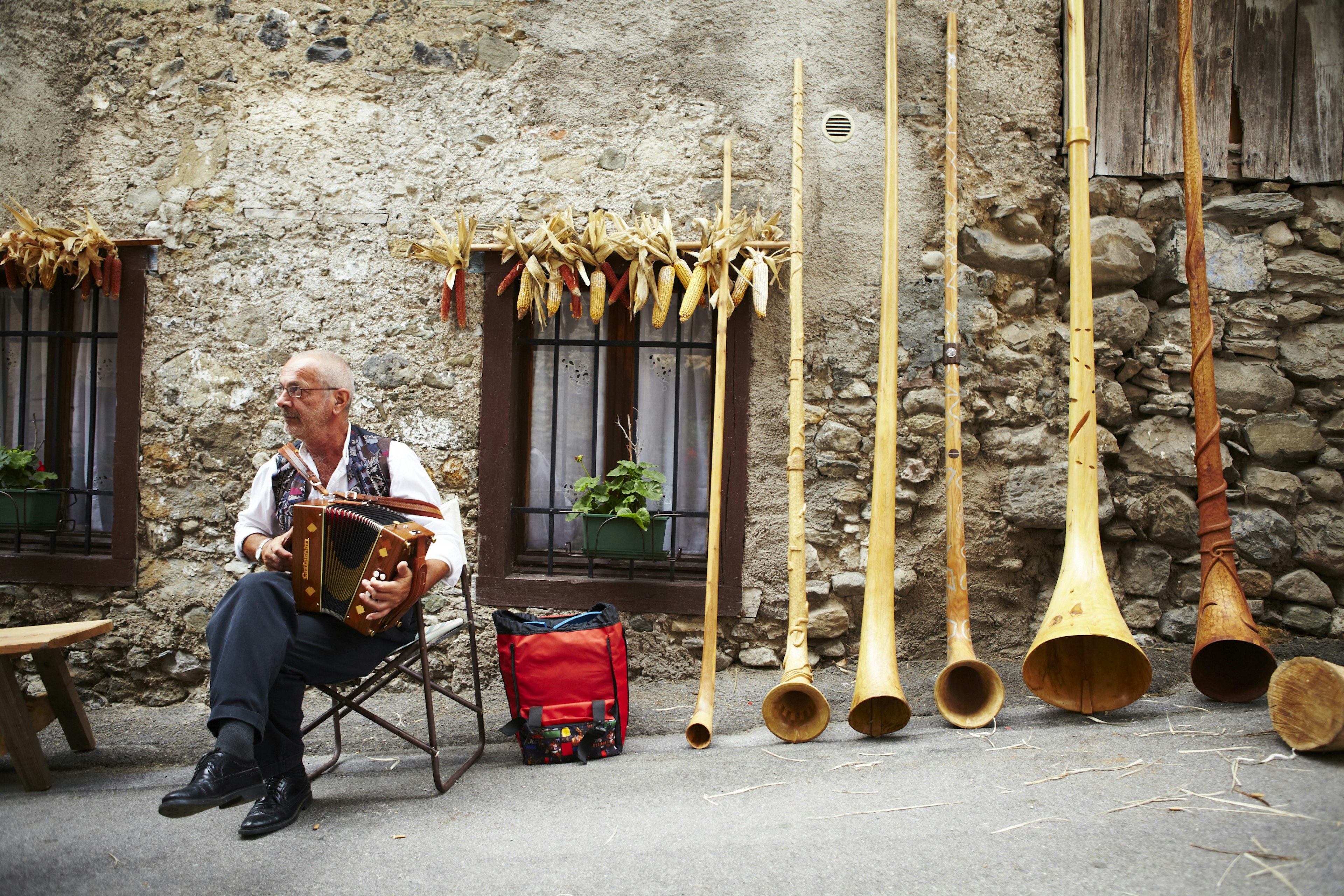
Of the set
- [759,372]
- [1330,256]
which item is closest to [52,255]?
[759,372]

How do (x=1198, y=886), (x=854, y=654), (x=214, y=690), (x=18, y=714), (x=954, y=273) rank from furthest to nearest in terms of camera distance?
1. (x=854, y=654)
2. (x=954, y=273)
3. (x=18, y=714)
4. (x=214, y=690)
5. (x=1198, y=886)

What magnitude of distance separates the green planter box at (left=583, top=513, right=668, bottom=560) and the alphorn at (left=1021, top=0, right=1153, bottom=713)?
5.09ft

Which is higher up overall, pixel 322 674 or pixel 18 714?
pixel 322 674

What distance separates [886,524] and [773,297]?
46.7 inches

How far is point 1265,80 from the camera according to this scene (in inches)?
147

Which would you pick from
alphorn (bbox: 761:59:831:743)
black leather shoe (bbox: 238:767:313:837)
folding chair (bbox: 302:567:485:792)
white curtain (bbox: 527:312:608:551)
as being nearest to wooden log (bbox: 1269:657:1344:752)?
alphorn (bbox: 761:59:831:743)

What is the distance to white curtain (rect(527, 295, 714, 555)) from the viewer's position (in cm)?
385

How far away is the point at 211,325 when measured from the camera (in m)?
3.78

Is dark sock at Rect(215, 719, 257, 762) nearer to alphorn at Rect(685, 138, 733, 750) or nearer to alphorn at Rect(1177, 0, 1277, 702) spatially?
alphorn at Rect(685, 138, 733, 750)

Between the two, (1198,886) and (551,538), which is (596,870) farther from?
(551,538)

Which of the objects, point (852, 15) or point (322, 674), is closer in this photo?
point (322, 674)

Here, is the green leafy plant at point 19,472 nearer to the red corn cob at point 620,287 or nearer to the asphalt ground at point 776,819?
the asphalt ground at point 776,819

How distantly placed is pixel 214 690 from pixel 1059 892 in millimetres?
2203

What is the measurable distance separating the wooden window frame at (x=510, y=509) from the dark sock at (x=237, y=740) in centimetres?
155
